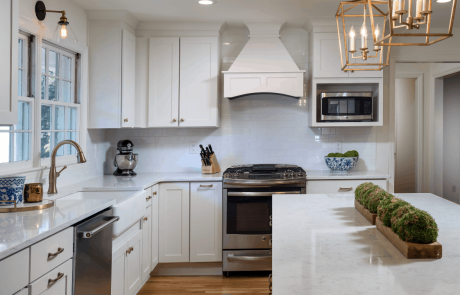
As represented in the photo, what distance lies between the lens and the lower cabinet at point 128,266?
2480mm

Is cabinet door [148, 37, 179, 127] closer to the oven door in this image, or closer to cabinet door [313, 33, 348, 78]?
the oven door

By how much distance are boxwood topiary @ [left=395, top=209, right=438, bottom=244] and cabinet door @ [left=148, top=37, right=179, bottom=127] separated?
2.82 meters

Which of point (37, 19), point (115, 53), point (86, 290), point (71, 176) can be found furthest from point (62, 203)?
point (115, 53)

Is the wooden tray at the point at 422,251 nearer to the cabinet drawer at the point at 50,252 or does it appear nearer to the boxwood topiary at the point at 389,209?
the boxwood topiary at the point at 389,209

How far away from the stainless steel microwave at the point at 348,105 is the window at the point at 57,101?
2.37m

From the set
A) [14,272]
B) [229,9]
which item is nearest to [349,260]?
[14,272]

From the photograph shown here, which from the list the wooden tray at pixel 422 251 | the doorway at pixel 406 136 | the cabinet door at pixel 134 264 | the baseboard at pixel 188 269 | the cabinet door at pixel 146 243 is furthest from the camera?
the doorway at pixel 406 136

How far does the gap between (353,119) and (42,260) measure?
3052mm

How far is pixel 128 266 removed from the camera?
2.74m

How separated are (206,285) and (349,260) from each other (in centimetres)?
246

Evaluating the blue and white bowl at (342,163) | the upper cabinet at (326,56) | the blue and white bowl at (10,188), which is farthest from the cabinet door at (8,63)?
the blue and white bowl at (342,163)

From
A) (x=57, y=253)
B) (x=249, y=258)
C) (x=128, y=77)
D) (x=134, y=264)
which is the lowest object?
(x=249, y=258)

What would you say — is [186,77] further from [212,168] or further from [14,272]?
[14,272]

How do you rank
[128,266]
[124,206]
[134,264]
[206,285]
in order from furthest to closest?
[206,285] → [134,264] → [128,266] → [124,206]
